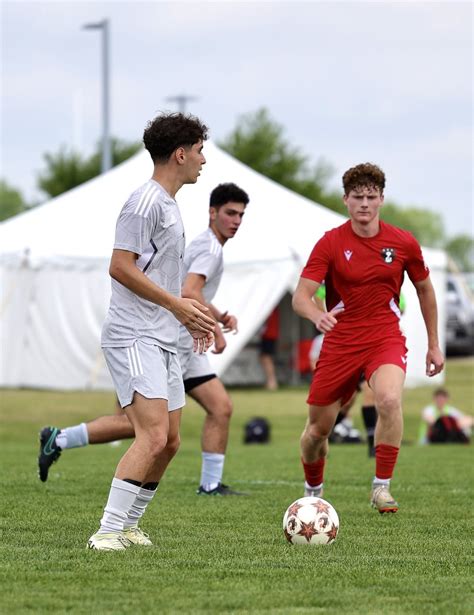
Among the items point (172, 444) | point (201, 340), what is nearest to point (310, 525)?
point (172, 444)

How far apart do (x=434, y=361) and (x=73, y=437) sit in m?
2.65

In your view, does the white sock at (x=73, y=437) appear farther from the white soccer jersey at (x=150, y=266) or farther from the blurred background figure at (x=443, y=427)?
the blurred background figure at (x=443, y=427)

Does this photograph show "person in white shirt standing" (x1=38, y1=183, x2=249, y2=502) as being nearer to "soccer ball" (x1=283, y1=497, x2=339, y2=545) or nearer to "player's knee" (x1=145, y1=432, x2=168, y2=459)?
"soccer ball" (x1=283, y1=497, x2=339, y2=545)

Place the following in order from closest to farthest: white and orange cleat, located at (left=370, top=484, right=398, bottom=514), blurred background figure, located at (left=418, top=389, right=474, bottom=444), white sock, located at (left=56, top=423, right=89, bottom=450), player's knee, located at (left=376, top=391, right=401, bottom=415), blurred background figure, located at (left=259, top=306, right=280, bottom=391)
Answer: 1. player's knee, located at (left=376, top=391, right=401, bottom=415)
2. white and orange cleat, located at (left=370, top=484, right=398, bottom=514)
3. white sock, located at (left=56, top=423, right=89, bottom=450)
4. blurred background figure, located at (left=418, top=389, right=474, bottom=444)
5. blurred background figure, located at (left=259, top=306, right=280, bottom=391)

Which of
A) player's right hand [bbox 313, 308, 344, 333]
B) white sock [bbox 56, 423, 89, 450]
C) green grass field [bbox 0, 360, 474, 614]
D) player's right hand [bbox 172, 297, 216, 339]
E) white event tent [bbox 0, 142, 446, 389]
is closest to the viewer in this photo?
green grass field [bbox 0, 360, 474, 614]

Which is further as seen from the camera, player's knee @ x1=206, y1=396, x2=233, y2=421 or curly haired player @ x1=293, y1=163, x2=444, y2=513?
player's knee @ x1=206, y1=396, x2=233, y2=421

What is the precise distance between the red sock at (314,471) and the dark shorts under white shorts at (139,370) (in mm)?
2553

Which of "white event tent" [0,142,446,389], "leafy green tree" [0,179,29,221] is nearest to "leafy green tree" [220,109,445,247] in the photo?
"white event tent" [0,142,446,389]

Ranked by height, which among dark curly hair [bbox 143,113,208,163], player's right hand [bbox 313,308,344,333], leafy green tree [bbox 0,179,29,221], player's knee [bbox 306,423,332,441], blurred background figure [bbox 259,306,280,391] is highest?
dark curly hair [bbox 143,113,208,163]

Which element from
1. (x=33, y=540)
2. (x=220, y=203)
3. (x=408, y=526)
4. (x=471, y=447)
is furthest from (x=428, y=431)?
(x=33, y=540)

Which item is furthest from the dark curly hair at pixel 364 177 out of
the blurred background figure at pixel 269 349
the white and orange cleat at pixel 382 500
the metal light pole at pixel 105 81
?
the metal light pole at pixel 105 81

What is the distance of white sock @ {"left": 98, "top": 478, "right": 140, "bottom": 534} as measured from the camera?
6.45 m

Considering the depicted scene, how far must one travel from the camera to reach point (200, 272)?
9719 mm

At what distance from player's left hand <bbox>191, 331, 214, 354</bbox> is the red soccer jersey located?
2.11 meters
